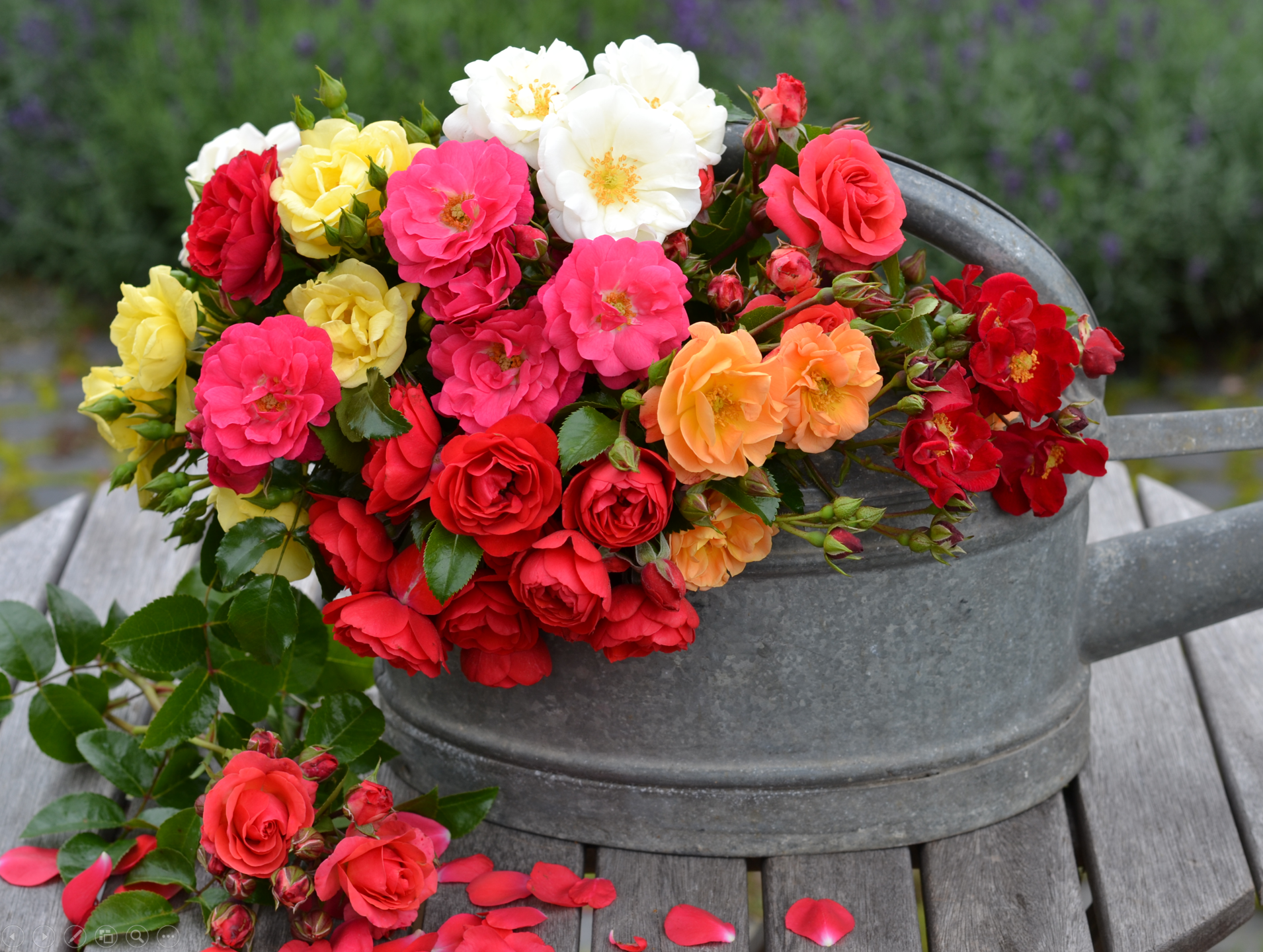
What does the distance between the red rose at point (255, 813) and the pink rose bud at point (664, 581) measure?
310 millimetres

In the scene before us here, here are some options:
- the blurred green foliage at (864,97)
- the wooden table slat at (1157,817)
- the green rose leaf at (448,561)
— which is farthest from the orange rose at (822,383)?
the blurred green foliage at (864,97)

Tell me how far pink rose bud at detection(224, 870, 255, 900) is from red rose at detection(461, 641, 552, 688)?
0.22m

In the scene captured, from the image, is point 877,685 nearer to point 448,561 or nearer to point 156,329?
point 448,561

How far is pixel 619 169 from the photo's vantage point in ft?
2.76

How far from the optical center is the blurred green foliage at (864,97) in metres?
2.83

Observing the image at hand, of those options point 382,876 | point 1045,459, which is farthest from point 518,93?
point 382,876

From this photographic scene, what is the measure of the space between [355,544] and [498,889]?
33 centimetres

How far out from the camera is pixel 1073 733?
3.64ft

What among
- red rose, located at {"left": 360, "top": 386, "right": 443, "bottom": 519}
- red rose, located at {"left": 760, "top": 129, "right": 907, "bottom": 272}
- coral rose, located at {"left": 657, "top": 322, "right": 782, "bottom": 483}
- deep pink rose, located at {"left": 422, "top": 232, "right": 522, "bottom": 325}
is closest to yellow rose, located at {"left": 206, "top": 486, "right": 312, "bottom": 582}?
red rose, located at {"left": 360, "top": 386, "right": 443, "bottom": 519}

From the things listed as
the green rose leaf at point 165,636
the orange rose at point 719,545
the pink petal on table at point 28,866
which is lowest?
the pink petal on table at point 28,866

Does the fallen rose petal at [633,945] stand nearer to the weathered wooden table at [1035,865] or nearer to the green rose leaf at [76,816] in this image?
the weathered wooden table at [1035,865]

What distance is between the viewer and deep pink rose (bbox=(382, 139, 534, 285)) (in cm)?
81

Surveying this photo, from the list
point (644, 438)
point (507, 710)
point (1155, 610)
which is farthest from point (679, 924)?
point (1155, 610)

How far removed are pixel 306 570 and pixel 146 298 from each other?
248mm
